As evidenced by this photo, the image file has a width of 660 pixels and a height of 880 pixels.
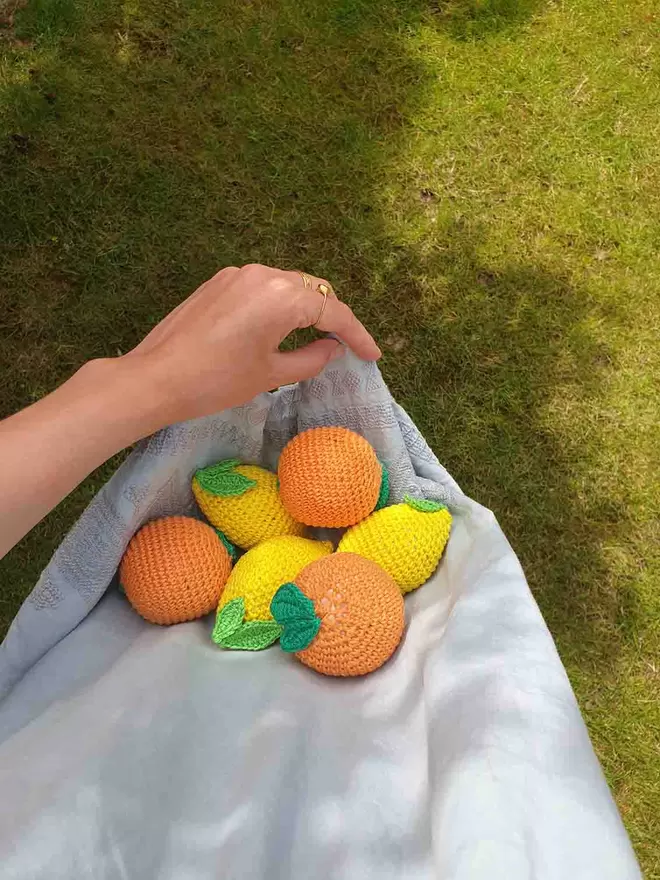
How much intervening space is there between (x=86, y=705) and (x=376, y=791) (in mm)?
391

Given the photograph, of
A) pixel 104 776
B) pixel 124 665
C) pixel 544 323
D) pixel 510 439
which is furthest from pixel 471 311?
pixel 104 776

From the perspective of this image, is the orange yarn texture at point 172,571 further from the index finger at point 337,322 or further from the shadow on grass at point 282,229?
the shadow on grass at point 282,229

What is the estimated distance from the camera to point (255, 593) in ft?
3.64

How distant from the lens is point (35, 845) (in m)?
0.76

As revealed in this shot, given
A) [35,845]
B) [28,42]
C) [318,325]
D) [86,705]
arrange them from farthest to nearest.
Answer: [28,42], [318,325], [86,705], [35,845]

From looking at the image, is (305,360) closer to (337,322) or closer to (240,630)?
(337,322)

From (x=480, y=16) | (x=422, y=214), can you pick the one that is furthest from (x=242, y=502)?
(x=480, y=16)

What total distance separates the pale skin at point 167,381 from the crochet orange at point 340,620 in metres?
0.30

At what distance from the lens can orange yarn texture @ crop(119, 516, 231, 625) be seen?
1.09m

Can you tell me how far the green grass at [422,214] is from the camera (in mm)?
1746

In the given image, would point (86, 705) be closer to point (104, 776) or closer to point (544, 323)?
point (104, 776)

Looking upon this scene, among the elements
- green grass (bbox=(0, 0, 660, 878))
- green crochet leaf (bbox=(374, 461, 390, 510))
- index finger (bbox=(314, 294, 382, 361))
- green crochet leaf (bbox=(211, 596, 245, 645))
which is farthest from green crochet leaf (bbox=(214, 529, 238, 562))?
green grass (bbox=(0, 0, 660, 878))

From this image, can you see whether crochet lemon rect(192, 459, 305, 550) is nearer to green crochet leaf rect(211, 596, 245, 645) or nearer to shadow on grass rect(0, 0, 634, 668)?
green crochet leaf rect(211, 596, 245, 645)

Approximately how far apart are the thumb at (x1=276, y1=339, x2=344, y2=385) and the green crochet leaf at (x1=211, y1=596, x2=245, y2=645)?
1.14 ft
